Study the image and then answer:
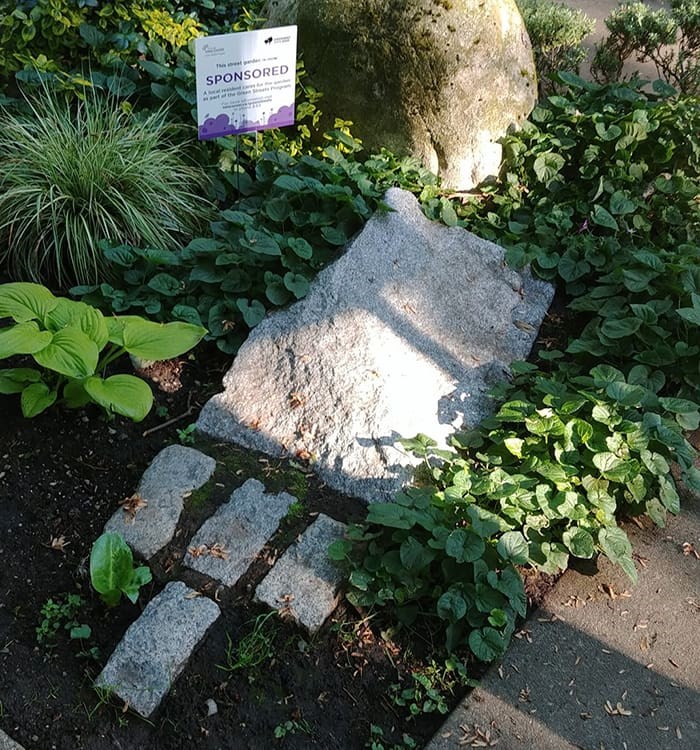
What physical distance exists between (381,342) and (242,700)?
161 cm

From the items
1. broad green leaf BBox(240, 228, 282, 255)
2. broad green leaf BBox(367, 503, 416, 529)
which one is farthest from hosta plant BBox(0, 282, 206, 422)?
broad green leaf BBox(367, 503, 416, 529)

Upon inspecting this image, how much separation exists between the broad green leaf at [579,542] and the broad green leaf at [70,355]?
68.5 inches

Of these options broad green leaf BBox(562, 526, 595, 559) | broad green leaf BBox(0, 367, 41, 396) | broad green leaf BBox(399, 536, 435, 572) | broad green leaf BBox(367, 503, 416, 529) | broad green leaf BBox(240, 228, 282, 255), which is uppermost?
broad green leaf BBox(240, 228, 282, 255)

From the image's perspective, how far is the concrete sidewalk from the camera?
2471 millimetres

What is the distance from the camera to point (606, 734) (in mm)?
2486

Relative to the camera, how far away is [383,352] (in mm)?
3469

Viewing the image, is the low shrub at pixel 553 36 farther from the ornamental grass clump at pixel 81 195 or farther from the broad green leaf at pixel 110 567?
the broad green leaf at pixel 110 567

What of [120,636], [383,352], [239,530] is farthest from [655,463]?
[120,636]

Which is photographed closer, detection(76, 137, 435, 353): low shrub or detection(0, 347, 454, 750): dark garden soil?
detection(0, 347, 454, 750): dark garden soil

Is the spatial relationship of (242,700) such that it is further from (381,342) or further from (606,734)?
(381,342)

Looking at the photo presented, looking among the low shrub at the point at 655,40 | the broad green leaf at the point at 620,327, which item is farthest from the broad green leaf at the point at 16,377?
the low shrub at the point at 655,40

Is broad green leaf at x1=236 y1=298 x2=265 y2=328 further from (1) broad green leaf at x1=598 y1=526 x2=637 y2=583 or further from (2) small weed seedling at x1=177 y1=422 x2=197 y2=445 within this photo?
(1) broad green leaf at x1=598 y1=526 x2=637 y2=583

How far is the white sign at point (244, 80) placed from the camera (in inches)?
140

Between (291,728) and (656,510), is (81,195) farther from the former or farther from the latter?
(656,510)
